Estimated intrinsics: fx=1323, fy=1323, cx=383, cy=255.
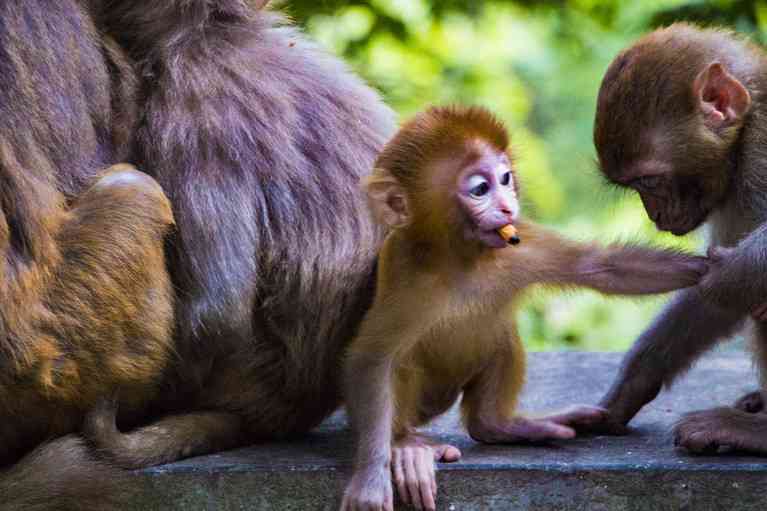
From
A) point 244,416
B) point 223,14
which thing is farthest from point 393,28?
point 244,416

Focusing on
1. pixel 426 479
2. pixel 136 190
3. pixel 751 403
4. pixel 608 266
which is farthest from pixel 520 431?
pixel 136 190

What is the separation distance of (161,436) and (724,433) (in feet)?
5.45

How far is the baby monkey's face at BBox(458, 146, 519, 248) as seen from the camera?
3.55 meters

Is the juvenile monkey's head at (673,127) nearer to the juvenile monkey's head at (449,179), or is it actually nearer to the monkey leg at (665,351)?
the monkey leg at (665,351)

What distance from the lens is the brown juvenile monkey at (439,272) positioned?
11.8 feet

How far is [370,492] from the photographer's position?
3.55m

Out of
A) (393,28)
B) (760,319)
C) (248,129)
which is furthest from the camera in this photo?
(393,28)

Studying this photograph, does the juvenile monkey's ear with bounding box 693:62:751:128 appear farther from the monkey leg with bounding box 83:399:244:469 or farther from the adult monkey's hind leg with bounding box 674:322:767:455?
the monkey leg with bounding box 83:399:244:469

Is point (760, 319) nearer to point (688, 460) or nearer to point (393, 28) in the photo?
point (688, 460)

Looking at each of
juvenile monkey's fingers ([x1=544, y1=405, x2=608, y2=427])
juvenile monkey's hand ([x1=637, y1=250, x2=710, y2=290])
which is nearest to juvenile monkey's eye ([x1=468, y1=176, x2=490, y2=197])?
juvenile monkey's hand ([x1=637, y1=250, x2=710, y2=290])

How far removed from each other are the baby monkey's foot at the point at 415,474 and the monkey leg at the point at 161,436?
611mm

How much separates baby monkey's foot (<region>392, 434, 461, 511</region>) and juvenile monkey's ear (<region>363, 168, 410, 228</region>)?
2.09 feet

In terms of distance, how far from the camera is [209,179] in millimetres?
4051

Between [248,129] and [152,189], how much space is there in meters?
0.42
